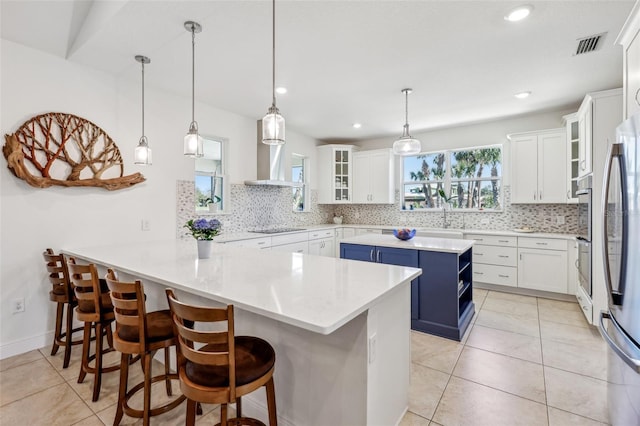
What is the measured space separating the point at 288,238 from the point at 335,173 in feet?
7.05

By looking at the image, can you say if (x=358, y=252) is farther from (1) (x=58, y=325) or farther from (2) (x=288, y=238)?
(1) (x=58, y=325)

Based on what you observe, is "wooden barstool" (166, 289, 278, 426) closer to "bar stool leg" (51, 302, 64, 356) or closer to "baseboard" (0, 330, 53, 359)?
"bar stool leg" (51, 302, 64, 356)

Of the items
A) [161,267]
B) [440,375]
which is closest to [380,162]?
[440,375]

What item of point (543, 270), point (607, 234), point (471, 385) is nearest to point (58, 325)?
point (471, 385)

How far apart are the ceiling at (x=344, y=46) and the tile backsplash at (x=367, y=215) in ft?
4.77

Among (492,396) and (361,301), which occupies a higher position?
(361,301)

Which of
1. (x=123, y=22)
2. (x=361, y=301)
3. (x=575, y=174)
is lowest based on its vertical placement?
(x=361, y=301)

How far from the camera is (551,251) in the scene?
4.11 m

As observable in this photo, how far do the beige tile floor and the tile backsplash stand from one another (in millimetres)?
1871

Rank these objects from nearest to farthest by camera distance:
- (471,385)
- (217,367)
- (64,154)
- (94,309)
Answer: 1. (217,367)
2. (94,309)
3. (471,385)
4. (64,154)

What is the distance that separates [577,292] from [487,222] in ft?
5.20

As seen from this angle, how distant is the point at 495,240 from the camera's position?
450 cm

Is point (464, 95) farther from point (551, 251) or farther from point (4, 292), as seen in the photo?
point (4, 292)

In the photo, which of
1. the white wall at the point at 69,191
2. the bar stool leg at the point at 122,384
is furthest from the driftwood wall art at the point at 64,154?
the bar stool leg at the point at 122,384
